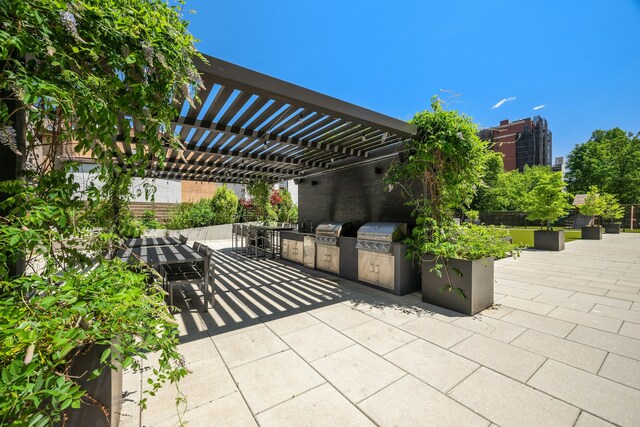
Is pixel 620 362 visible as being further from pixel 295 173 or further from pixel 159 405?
pixel 295 173

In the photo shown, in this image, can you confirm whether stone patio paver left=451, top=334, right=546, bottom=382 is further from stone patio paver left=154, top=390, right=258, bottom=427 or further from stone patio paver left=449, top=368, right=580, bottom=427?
stone patio paver left=154, top=390, right=258, bottom=427

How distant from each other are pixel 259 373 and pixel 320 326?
3.52ft

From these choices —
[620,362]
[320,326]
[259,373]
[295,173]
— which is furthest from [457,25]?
[259,373]

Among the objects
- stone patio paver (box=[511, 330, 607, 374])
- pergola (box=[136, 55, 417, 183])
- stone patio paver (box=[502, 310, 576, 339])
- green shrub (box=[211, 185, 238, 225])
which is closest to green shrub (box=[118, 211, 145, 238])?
pergola (box=[136, 55, 417, 183])

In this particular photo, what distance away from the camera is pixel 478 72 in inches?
368

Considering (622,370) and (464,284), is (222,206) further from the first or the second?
(622,370)

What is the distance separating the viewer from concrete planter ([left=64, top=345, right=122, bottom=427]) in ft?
3.77

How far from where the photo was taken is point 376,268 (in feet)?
15.4

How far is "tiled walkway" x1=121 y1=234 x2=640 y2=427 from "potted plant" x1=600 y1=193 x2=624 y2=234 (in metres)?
14.1

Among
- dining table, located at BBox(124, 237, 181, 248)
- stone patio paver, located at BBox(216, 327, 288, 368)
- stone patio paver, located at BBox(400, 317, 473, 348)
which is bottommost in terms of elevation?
stone patio paver, located at BBox(216, 327, 288, 368)

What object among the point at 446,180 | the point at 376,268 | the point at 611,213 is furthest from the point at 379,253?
the point at 611,213

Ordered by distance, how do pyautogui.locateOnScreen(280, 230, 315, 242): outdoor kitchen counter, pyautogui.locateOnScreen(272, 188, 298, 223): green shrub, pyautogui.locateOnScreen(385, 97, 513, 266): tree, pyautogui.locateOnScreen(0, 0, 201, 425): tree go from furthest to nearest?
1. pyautogui.locateOnScreen(272, 188, 298, 223): green shrub
2. pyautogui.locateOnScreen(280, 230, 315, 242): outdoor kitchen counter
3. pyautogui.locateOnScreen(385, 97, 513, 266): tree
4. pyautogui.locateOnScreen(0, 0, 201, 425): tree

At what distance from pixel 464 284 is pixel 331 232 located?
9.55 feet

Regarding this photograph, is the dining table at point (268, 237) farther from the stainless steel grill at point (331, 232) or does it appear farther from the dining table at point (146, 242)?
the dining table at point (146, 242)
